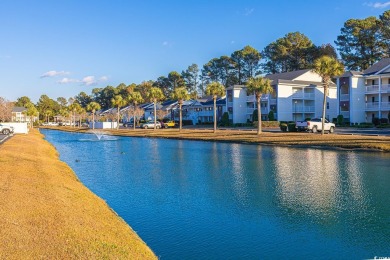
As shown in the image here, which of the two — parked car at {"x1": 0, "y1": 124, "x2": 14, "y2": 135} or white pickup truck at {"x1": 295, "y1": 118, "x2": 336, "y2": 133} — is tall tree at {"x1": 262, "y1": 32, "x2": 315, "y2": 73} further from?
parked car at {"x1": 0, "y1": 124, "x2": 14, "y2": 135}

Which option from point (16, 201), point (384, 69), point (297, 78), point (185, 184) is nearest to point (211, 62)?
point (297, 78)

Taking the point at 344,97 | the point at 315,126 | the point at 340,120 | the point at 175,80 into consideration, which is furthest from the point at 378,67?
the point at 175,80

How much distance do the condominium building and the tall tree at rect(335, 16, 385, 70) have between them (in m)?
24.2

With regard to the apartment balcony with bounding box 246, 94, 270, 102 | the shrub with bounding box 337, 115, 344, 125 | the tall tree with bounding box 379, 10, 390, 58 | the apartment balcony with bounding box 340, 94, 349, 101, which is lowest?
the shrub with bounding box 337, 115, 344, 125

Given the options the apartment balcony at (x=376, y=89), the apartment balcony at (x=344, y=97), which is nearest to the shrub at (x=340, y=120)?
the apartment balcony at (x=344, y=97)

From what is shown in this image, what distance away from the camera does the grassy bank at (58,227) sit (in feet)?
29.4

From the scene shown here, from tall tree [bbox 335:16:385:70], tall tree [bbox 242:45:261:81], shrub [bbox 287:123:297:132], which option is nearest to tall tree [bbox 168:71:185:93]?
tall tree [bbox 242:45:261:81]

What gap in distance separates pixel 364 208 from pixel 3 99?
4471 inches

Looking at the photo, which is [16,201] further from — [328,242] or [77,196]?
[328,242]

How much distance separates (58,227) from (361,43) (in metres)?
96.8

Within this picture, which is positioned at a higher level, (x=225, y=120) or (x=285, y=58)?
(x=285, y=58)

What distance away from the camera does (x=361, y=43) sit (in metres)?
95.3

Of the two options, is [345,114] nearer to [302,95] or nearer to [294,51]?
[302,95]

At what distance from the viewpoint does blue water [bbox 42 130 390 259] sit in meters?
12.0
